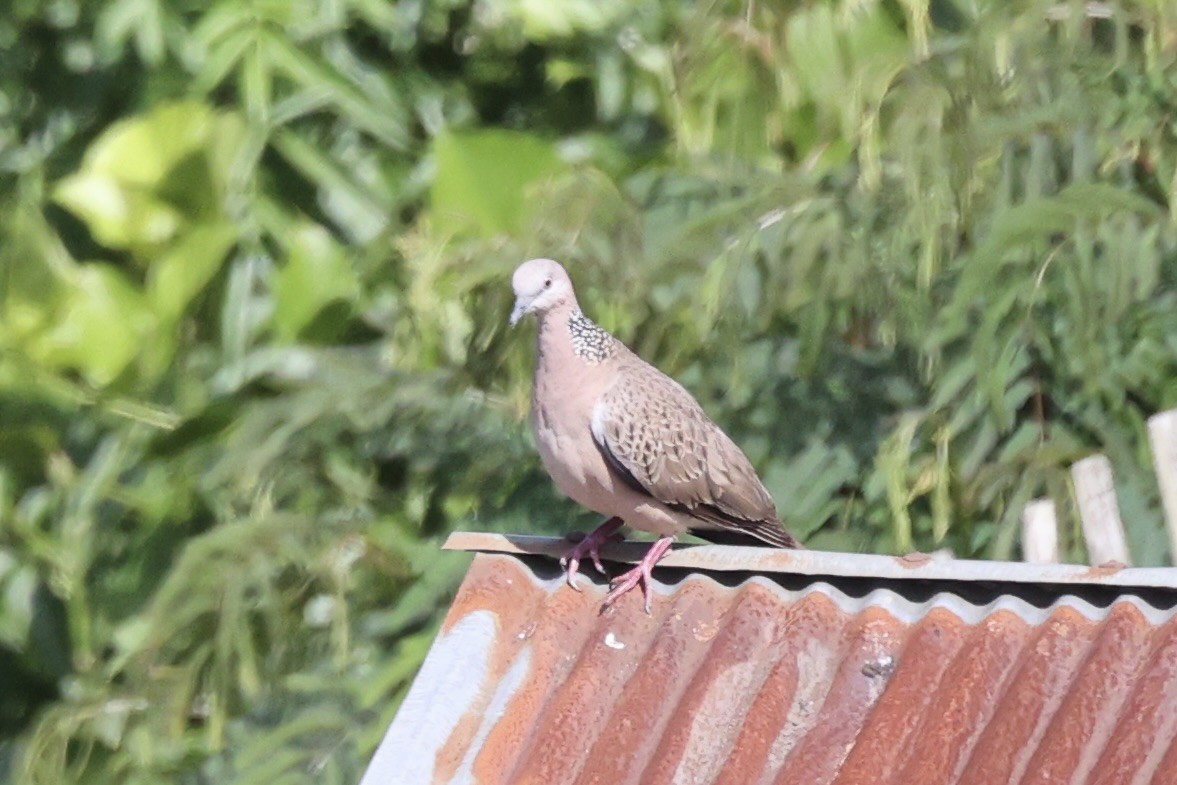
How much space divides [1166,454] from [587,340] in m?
1.21

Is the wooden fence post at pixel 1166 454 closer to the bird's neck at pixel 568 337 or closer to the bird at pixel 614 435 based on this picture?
the bird at pixel 614 435

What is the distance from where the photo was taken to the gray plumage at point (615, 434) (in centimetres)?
387

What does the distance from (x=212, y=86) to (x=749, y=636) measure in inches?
154

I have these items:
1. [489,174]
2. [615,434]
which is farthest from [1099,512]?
[489,174]

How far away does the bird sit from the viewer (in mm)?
3869

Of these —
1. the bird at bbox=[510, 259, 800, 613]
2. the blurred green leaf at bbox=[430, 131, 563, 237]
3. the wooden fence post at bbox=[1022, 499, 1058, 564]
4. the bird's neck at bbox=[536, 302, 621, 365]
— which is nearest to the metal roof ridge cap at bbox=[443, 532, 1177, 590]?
the bird at bbox=[510, 259, 800, 613]

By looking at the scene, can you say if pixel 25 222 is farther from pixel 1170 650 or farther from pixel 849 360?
A: pixel 1170 650

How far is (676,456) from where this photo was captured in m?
3.95

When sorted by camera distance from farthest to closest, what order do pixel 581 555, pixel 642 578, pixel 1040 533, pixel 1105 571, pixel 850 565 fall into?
pixel 1040 533
pixel 581 555
pixel 642 578
pixel 850 565
pixel 1105 571

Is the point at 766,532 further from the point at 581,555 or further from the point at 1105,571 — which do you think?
the point at 1105,571

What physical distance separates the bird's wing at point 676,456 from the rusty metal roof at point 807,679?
509mm

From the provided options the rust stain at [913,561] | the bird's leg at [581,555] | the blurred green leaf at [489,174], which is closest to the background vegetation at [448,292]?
the blurred green leaf at [489,174]

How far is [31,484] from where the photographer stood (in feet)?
22.9

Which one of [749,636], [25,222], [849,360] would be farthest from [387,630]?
[25,222]
